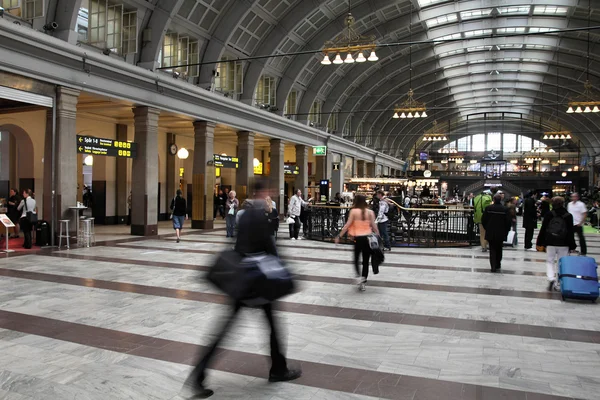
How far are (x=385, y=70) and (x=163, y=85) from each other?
2188 cm

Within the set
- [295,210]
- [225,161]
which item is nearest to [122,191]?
[225,161]

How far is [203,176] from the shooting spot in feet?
65.5

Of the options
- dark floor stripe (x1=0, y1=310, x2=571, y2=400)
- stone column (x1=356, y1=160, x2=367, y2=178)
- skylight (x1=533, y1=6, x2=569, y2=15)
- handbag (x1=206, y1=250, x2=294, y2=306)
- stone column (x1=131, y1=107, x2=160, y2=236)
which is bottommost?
dark floor stripe (x1=0, y1=310, x2=571, y2=400)

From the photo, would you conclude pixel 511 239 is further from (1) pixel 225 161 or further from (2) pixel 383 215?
(1) pixel 225 161

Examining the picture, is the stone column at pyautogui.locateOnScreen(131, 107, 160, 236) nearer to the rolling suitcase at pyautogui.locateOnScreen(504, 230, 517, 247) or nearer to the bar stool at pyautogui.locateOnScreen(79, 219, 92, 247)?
the bar stool at pyautogui.locateOnScreen(79, 219, 92, 247)

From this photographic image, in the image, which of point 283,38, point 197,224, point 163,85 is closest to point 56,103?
point 163,85

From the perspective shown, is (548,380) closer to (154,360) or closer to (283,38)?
(154,360)

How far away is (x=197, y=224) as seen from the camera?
20.4 m

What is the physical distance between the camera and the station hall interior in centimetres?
439

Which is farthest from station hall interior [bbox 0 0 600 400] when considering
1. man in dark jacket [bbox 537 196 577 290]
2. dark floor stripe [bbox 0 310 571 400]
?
man in dark jacket [bbox 537 196 577 290]

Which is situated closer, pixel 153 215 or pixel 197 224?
pixel 153 215

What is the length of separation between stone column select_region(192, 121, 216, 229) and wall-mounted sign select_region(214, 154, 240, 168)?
469 mm

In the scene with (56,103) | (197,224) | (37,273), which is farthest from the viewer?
(197,224)

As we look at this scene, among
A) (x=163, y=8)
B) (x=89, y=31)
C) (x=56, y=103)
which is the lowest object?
(x=56, y=103)
